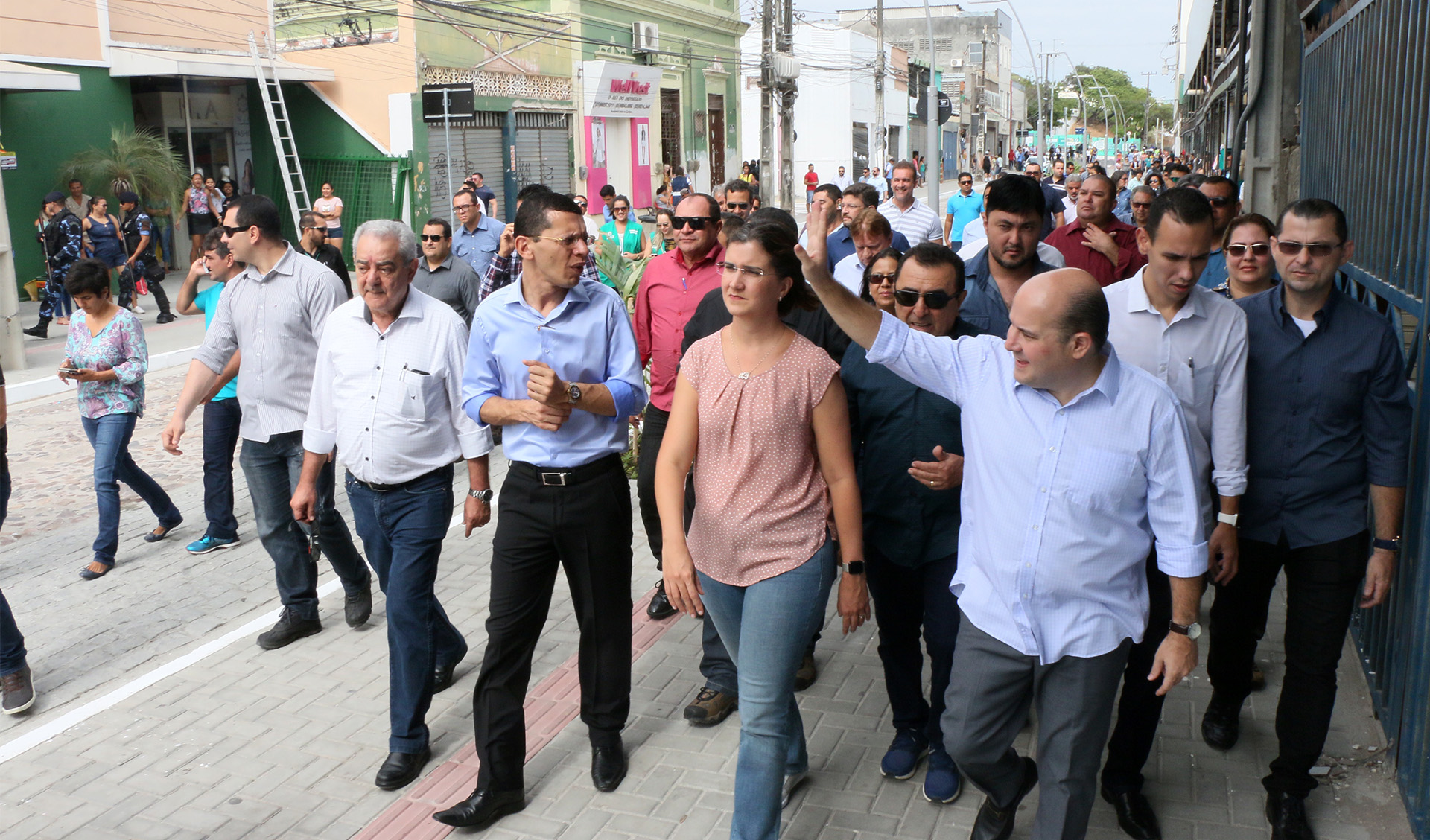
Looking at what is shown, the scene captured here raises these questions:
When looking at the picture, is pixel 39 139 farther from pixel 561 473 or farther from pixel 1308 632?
pixel 1308 632

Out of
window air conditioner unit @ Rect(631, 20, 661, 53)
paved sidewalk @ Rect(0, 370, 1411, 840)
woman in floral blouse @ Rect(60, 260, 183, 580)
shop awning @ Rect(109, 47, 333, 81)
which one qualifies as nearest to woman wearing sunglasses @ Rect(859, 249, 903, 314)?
paved sidewalk @ Rect(0, 370, 1411, 840)

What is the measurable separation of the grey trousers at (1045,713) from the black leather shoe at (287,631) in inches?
144

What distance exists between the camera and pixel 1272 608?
5965 mm

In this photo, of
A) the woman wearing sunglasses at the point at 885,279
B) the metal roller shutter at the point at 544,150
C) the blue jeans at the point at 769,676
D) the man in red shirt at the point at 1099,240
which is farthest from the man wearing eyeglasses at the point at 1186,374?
the metal roller shutter at the point at 544,150

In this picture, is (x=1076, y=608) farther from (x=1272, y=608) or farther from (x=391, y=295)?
(x=1272, y=608)

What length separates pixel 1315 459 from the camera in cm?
380

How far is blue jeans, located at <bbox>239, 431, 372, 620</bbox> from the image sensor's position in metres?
5.75

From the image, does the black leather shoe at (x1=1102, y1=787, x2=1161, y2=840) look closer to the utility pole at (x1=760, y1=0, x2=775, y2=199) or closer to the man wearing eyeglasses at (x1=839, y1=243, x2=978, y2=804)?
the man wearing eyeglasses at (x1=839, y1=243, x2=978, y2=804)

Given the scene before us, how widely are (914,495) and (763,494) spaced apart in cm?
65

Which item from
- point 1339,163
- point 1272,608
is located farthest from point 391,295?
point 1339,163

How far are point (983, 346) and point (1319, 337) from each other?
1.24m

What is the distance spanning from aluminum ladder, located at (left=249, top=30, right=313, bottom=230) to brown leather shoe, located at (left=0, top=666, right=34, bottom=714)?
18.8m

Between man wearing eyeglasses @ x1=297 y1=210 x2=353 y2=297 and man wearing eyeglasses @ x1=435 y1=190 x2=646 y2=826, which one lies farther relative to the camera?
man wearing eyeglasses @ x1=297 y1=210 x2=353 y2=297

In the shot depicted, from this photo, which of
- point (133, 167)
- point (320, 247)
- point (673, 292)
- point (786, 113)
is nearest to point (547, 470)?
point (673, 292)
